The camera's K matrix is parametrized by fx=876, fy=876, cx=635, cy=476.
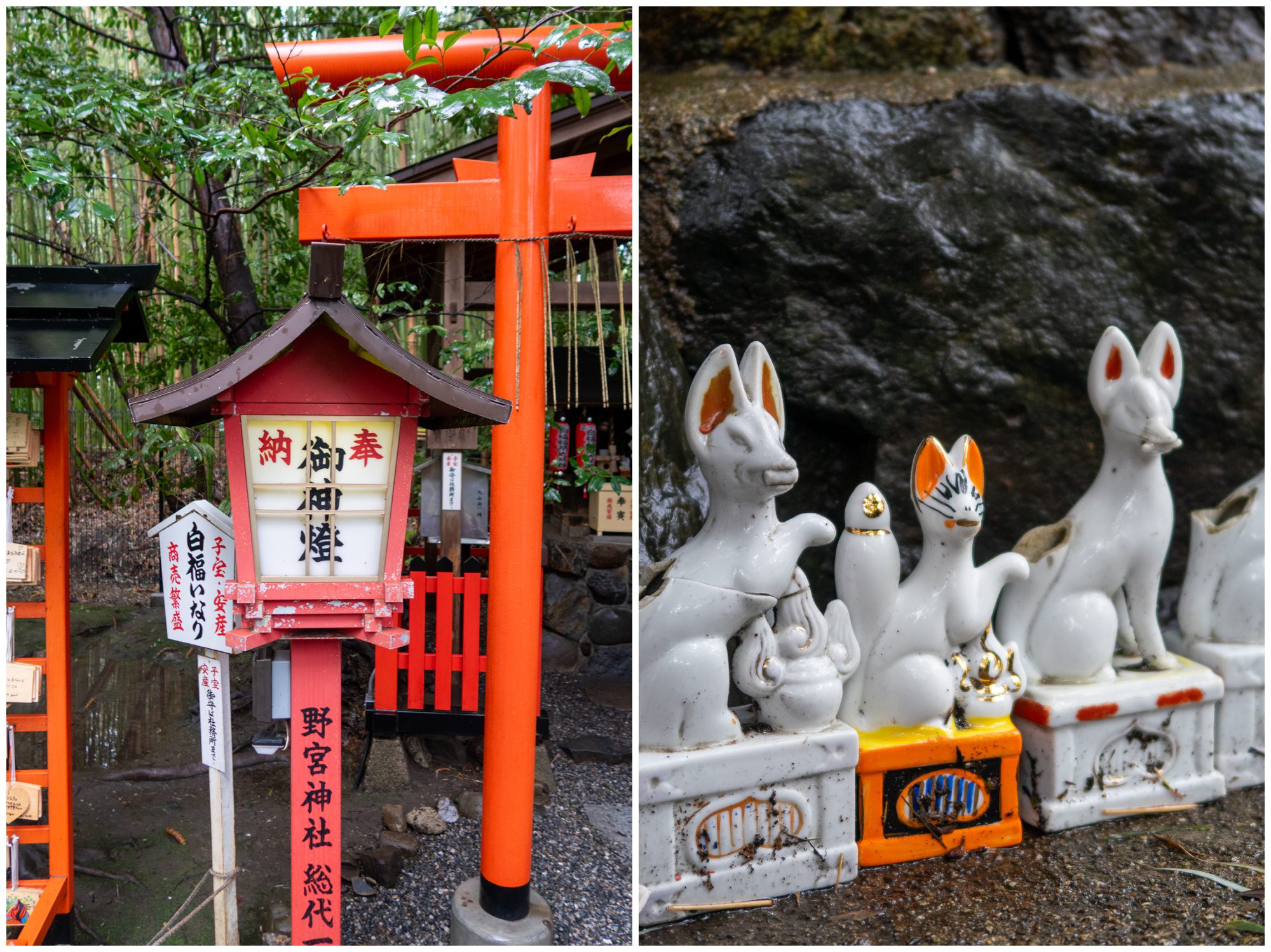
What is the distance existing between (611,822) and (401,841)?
1.06 metres

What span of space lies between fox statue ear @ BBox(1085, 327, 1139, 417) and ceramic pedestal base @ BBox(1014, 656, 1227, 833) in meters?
0.96

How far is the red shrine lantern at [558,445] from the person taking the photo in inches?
267

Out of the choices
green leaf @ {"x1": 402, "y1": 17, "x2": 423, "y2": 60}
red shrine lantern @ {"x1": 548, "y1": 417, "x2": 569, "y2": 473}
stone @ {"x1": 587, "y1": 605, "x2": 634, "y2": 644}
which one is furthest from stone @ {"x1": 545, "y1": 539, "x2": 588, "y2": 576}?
green leaf @ {"x1": 402, "y1": 17, "x2": 423, "y2": 60}

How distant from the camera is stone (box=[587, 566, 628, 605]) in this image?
6957mm

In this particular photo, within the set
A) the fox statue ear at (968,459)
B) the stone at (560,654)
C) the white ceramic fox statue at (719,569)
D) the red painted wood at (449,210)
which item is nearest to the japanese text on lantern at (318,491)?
the white ceramic fox statue at (719,569)

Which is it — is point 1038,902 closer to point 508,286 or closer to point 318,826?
point 318,826

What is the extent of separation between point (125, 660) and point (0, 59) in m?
5.87

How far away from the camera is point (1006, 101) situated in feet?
10.1

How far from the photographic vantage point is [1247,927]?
88.4 inches

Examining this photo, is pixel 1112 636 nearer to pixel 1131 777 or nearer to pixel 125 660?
pixel 1131 777

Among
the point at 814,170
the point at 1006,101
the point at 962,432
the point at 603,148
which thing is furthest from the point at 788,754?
the point at 603,148

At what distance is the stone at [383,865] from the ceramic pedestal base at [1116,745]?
248cm

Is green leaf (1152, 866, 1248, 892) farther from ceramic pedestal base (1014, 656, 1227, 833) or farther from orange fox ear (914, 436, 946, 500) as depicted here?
orange fox ear (914, 436, 946, 500)

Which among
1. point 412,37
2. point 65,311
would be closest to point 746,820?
point 412,37
